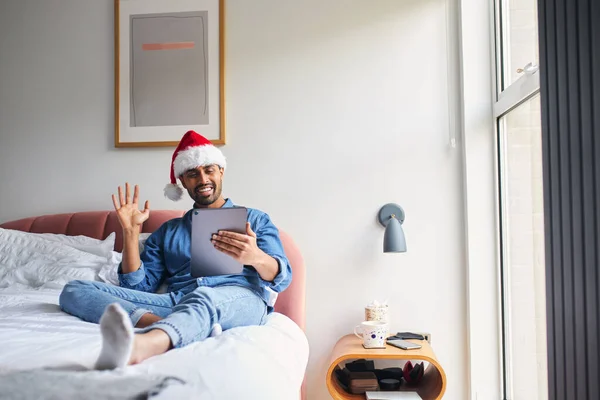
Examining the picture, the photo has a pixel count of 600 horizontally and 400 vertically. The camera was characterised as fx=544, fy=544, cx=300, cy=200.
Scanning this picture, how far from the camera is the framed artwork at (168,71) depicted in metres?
2.72

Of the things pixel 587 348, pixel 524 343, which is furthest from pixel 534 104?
pixel 587 348

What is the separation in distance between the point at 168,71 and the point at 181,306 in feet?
5.21

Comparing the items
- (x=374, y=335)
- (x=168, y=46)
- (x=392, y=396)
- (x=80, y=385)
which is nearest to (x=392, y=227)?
(x=374, y=335)

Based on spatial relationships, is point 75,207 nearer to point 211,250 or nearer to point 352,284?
point 211,250

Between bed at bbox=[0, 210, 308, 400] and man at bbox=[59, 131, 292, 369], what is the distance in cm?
5

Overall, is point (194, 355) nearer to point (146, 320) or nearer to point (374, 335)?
point (146, 320)

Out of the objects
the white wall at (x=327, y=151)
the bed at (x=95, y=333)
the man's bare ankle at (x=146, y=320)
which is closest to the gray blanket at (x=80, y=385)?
the bed at (x=95, y=333)

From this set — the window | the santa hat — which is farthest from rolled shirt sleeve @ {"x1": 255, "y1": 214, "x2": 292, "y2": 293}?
the window

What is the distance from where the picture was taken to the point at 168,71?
2756 millimetres

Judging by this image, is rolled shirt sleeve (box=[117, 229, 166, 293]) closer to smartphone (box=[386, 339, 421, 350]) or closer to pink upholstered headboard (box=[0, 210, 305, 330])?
pink upholstered headboard (box=[0, 210, 305, 330])

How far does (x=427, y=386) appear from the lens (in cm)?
230

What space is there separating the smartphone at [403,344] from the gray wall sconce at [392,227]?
0.39m

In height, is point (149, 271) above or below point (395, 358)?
above

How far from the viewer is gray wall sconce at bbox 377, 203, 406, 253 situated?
242 centimetres
